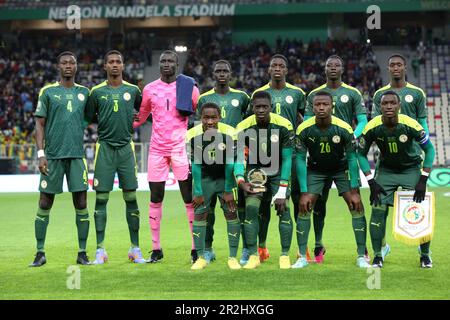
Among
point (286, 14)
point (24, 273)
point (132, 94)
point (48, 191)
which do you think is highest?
point (286, 14)

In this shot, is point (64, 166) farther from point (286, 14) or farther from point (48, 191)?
point (286, 14)

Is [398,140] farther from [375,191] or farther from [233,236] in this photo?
[233,236]

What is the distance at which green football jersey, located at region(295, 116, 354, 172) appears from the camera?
8.92m

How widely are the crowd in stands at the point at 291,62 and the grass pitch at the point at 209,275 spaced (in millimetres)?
20732

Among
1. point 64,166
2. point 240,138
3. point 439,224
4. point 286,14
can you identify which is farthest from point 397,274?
point 286,14

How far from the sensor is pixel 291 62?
34688mm

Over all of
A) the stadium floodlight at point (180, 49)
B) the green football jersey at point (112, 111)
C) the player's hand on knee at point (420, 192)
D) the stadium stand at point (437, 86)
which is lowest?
the player's hand on knee at point (420, 192)

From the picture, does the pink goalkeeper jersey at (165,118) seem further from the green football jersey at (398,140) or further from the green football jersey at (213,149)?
the green football jersey at (398,140)

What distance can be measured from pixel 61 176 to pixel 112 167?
24.4 inches

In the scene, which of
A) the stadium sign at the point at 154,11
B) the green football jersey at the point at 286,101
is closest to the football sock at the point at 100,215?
the green football jersey at the point at 286,101

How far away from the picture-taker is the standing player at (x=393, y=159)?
8789 millimetres

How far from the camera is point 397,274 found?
8.35m

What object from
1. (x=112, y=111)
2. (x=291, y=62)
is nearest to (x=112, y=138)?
(x=112, y=111)
